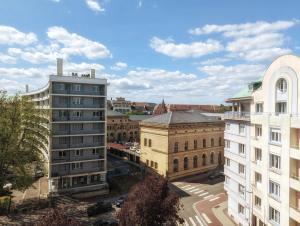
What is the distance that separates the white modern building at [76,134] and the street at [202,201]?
53.8ft

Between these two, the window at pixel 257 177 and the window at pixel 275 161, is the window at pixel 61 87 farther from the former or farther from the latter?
the window at pixel 275 161

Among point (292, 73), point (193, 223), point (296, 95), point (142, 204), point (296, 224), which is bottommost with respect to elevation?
point (193, 223)

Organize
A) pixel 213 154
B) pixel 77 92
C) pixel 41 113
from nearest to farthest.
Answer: pixel 41 113
pixel 77 92
pixel 213 154

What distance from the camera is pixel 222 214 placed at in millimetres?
40500

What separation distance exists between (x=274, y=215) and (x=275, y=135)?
9.12 meters

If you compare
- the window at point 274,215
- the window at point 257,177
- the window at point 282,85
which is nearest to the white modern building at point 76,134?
the window at point 257,177

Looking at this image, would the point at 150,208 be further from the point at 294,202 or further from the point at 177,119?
the point at 177,119

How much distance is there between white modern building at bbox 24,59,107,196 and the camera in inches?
1879

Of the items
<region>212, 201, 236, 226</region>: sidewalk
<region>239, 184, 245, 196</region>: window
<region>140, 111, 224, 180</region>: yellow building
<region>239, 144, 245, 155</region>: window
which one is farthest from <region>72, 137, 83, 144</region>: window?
<region>239, 184, 245, 196</region>: window

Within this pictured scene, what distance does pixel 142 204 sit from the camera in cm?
2677

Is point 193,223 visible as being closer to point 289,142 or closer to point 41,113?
point 289,142

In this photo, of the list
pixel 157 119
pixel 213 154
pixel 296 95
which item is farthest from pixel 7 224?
pixel 213 154

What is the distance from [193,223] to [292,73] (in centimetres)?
2425

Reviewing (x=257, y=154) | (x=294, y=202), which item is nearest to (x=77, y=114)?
(x=257, y=154)
